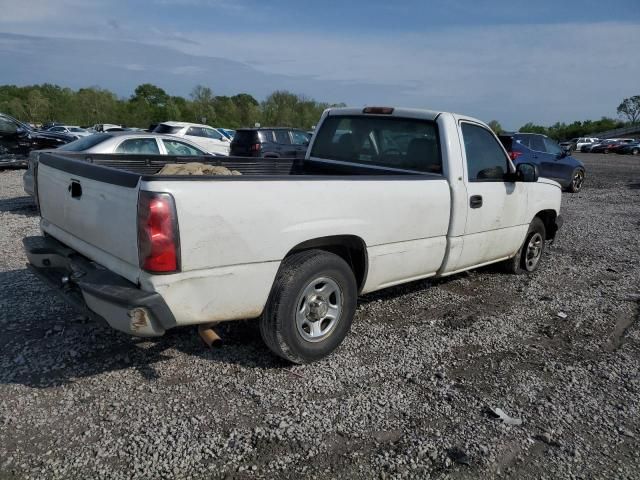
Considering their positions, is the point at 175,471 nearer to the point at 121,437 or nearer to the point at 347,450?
the point at 121,437

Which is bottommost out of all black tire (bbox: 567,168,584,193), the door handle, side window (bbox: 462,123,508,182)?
black tire (bbox: 567,168,584,193)

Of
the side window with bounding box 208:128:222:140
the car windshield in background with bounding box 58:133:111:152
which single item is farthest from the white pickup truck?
the side window with bounding box 208:128:222:140

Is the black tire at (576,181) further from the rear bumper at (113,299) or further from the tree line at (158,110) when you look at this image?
the tree line at (158,110)

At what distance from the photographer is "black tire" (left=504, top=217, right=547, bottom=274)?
242 inches

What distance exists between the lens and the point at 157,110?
72312 millimetres

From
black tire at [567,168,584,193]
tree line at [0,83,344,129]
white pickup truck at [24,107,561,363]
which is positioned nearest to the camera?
white pickup truck at [24,107,561,363]

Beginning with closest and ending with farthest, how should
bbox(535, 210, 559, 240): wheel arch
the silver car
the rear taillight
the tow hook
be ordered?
1. the rear taillight
2. the tow hook
3. bbox(535, 210, 559, 240): wheel arch
4. the silver car

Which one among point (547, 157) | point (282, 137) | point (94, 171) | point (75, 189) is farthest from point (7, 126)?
point (547, 157)

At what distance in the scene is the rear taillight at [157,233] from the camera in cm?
272

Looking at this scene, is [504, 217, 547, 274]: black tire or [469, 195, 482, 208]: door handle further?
[504, 217, 547, 274]: black tire

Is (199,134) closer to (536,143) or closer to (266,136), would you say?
(266,136)

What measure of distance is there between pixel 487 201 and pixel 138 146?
649 cm

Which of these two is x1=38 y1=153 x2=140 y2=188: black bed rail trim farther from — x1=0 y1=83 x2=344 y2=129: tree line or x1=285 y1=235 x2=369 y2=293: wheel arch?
x1=0 y1=83 x2=344 y2=129: tree line

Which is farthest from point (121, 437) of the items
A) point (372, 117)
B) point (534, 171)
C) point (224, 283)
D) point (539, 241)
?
point (539, 241)
